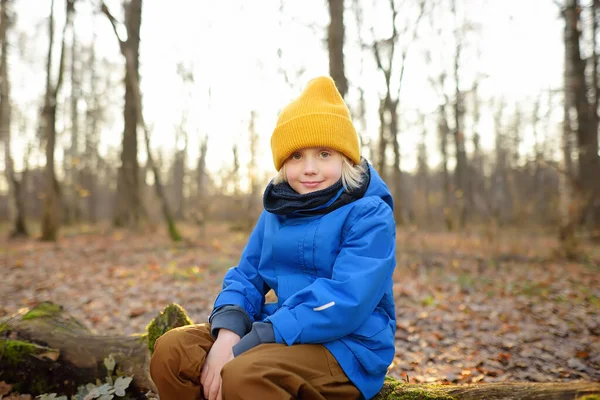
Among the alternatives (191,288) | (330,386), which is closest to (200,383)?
(330,386)

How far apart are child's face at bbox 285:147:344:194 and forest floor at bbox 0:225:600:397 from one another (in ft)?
6.18

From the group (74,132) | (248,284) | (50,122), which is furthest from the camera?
(74,132)

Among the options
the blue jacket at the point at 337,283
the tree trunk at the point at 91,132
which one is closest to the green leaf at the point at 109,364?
the blue jacket at the point at 337,283

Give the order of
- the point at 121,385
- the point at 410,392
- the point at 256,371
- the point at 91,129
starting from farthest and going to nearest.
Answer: the point at 91,129 < the point at 121,385 < the point at 410,392 < the point at 256,371

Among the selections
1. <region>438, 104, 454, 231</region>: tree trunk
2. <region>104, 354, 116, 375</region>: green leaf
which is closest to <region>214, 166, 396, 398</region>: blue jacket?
<region>104, 354, 116, 375</region>: green leaf

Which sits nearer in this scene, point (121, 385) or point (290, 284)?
point (290, 284)

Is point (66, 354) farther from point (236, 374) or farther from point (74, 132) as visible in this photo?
point (74, 132)

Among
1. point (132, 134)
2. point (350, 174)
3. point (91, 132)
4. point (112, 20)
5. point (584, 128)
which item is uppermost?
point (91, 132)

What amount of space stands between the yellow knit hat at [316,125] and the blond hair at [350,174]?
0.03 meters

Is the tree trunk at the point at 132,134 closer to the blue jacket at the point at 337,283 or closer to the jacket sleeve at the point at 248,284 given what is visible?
the jacket sleeve at the point at 248,284

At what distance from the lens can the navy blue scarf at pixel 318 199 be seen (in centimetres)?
210

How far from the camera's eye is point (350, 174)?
222cm

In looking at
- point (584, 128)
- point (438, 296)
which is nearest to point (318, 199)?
point (438, 296)

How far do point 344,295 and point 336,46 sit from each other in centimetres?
612
